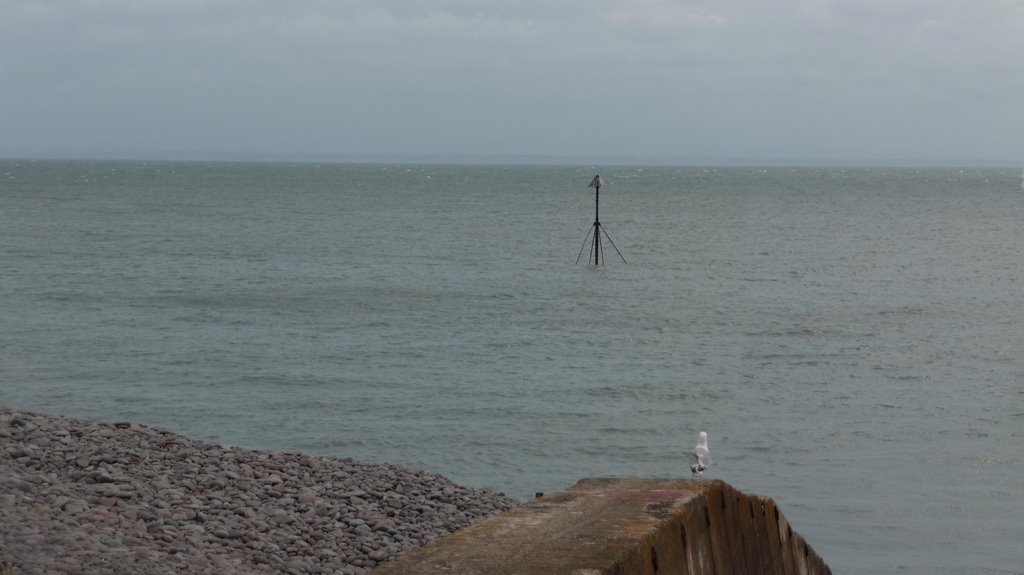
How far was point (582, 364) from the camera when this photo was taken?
24312 mm

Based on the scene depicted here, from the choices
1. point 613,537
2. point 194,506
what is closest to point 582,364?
point 194,506

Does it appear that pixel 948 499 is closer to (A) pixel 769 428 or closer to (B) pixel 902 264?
(A) pixel 769 428

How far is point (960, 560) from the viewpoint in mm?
12992

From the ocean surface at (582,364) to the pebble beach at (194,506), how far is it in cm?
295

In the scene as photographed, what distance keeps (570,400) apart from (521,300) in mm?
15767

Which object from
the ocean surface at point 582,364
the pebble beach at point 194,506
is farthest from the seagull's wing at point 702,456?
the pebble beach at point 194,506

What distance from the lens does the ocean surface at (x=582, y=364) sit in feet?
52.7

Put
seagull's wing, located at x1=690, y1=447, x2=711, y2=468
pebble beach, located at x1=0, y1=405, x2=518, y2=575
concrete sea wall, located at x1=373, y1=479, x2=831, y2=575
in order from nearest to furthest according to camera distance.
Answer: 1. concrete sea wall, located at x1=373, y1=479, x2=831, y2=575
2. pebble beach, located at x1=0, y1=405, x2=518, y2=575
3. seagull's wing, located at x1=690, y1=447, x2=711, y2=468

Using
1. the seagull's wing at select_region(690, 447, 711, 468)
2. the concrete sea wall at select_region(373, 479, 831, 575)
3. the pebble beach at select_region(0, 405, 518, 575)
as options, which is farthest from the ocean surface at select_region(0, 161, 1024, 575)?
the concrete sea wall at select_region(373, 479, 831, 575)

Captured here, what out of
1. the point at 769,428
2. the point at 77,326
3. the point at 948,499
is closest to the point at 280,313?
the point at 77,326

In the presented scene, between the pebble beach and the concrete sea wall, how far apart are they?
197 inches

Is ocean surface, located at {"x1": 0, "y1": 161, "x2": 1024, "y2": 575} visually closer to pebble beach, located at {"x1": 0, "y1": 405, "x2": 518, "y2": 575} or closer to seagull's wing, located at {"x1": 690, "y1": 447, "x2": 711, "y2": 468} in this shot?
seagull's wing, located at {"x1": 690, "y1": 447, "x2": 711, "y2": 468}

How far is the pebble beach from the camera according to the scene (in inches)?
354

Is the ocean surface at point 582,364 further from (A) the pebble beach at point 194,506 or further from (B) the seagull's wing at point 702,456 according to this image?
(A) the pebble beach at point 194,506
